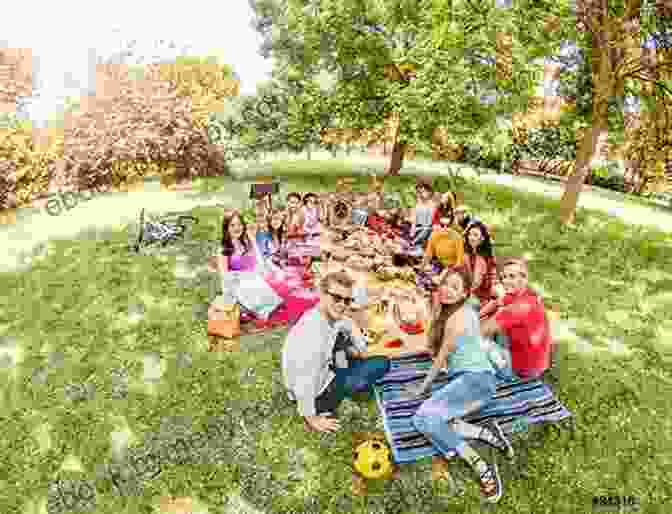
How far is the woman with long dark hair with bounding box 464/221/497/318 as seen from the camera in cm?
640

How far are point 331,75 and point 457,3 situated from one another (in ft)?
13.9

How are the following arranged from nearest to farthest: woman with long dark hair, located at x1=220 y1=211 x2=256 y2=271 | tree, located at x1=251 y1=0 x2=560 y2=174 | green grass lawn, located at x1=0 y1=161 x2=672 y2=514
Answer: green grass lawn, located at x1=0 y1=161 x2=672 y2=514 → woman with long dark hair, located at x1=220 y1=211 x2=256 y2=271 → tree, located at x1=251 y1=0 x2=560 y2=174

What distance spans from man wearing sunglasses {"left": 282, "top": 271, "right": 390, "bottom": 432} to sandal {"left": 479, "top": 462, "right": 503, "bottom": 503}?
1.51 meters

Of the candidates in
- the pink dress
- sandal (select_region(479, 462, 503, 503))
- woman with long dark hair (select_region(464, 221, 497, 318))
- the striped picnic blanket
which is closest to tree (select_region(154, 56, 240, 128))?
the pink dress

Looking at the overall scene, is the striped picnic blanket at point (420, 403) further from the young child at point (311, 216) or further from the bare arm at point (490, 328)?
the young child at point (311, 216)

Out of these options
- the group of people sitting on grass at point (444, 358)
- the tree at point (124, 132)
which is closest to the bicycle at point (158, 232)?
the tree at point (124, 132)

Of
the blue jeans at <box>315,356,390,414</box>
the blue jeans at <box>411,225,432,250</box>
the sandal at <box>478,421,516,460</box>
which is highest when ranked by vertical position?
the blue jeans at <box>411,225,432,250</box>

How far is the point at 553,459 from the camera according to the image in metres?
4.78

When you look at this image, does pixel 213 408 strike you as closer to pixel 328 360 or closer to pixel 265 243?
pixel 328 360

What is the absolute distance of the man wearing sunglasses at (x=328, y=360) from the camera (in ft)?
14.3

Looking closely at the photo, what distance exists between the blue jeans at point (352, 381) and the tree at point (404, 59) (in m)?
8.30

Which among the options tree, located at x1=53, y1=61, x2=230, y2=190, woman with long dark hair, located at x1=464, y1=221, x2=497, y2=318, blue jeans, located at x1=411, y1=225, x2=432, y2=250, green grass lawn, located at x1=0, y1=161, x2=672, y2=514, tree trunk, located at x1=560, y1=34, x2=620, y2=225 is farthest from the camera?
tree, located at x1=53, y1=61, x2=230, y2=190

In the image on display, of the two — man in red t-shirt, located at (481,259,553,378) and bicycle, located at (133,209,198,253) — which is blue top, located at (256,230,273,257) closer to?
bicycle, located at (133,209,198,253)

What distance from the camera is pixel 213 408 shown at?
5.31 m
